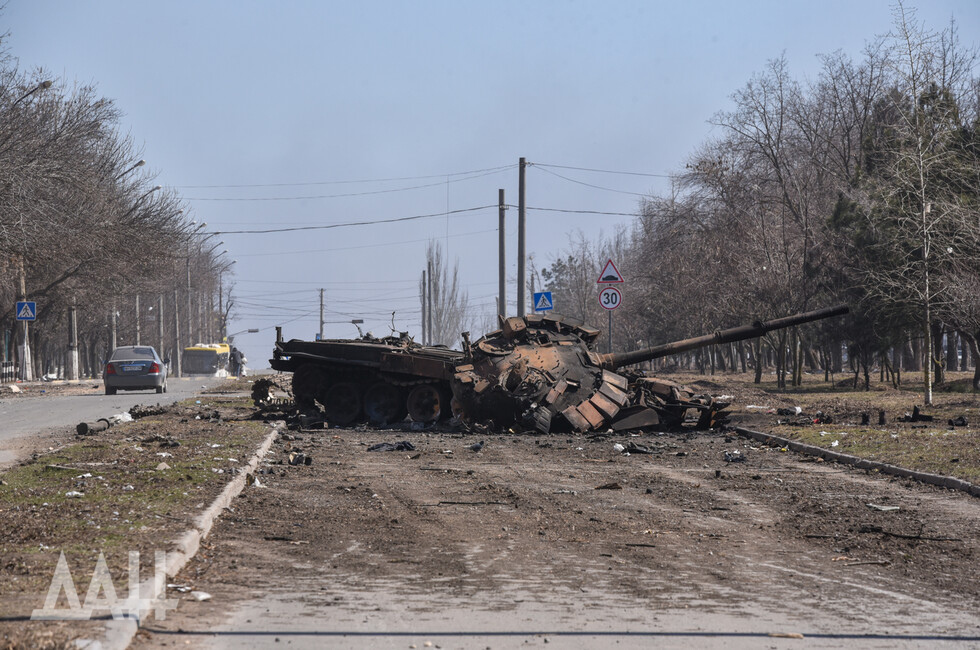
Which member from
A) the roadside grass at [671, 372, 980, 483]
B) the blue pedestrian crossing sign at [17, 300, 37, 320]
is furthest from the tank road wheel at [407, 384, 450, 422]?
the blue pedestrian crossing sign at [17, 300, 37, 320]

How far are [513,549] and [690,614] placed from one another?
2.23 meters

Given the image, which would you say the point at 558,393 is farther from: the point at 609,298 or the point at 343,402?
the point at 343,402

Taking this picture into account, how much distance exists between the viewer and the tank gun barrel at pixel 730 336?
21719 mm

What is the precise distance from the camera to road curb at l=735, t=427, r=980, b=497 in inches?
447

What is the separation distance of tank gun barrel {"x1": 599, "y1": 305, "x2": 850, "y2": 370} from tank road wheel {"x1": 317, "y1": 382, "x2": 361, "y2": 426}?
17.8 ft

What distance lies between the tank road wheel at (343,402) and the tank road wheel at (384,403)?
27 centimetres

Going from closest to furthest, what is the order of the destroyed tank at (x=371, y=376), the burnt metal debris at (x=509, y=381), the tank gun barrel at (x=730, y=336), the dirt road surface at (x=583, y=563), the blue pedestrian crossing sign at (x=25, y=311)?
the dirt road surface at (x=583, y=563) → the burnt metal debris at (x=509, y=381) → the tank gun barrel at (x=730, y=336) → the destroyed tank at (x=371, y=376) → the blue pedestrian crossing sign at (x=25, y=311)

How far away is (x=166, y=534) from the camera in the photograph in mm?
7789

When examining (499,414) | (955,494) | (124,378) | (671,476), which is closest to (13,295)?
(124,378)

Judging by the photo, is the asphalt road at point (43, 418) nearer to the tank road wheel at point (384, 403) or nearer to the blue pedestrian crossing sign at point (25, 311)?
the tank road wheel at point (384, 403)

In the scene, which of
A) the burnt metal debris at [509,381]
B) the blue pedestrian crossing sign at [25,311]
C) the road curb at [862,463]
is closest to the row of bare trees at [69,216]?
the blue pedestrian crossing sign at [25,311]

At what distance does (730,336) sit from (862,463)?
890 centimetres

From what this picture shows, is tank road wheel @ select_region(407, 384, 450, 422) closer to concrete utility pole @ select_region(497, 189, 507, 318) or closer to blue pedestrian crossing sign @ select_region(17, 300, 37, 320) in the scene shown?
concrete utility pole @ select_region(497, 189, 507, 318)

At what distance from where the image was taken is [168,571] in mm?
6621
